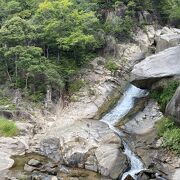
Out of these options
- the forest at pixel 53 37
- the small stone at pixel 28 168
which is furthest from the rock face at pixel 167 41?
the small stone at pixel 28 168

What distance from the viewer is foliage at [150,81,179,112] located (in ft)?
92.1

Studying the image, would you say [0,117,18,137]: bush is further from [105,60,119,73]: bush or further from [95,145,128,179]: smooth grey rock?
[105,60,119,73]: bush

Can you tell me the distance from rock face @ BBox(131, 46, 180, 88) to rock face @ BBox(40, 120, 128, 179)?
462 centimetres

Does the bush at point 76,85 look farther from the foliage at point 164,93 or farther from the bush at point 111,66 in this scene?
the foliage at point 164,93

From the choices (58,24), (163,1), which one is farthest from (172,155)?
(163,1)

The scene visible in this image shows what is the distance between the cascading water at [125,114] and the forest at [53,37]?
207 inches

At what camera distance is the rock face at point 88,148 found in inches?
927

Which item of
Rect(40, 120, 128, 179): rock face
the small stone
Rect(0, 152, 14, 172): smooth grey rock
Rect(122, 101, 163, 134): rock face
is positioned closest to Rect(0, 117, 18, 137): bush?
Rect(0, 152, 14, 172): smooth grey rock

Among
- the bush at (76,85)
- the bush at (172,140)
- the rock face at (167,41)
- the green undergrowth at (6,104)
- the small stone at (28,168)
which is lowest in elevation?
the small stone at (28,168)

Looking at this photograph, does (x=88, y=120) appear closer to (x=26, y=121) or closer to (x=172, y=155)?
(x=26, y=121)

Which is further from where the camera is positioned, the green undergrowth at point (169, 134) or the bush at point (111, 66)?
the bush at point (111, 66)

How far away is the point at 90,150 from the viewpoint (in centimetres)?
2519

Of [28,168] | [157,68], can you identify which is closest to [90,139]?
[28,168]

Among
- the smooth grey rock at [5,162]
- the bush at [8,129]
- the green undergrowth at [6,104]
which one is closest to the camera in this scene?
the smooth grey rock at [5,162]
